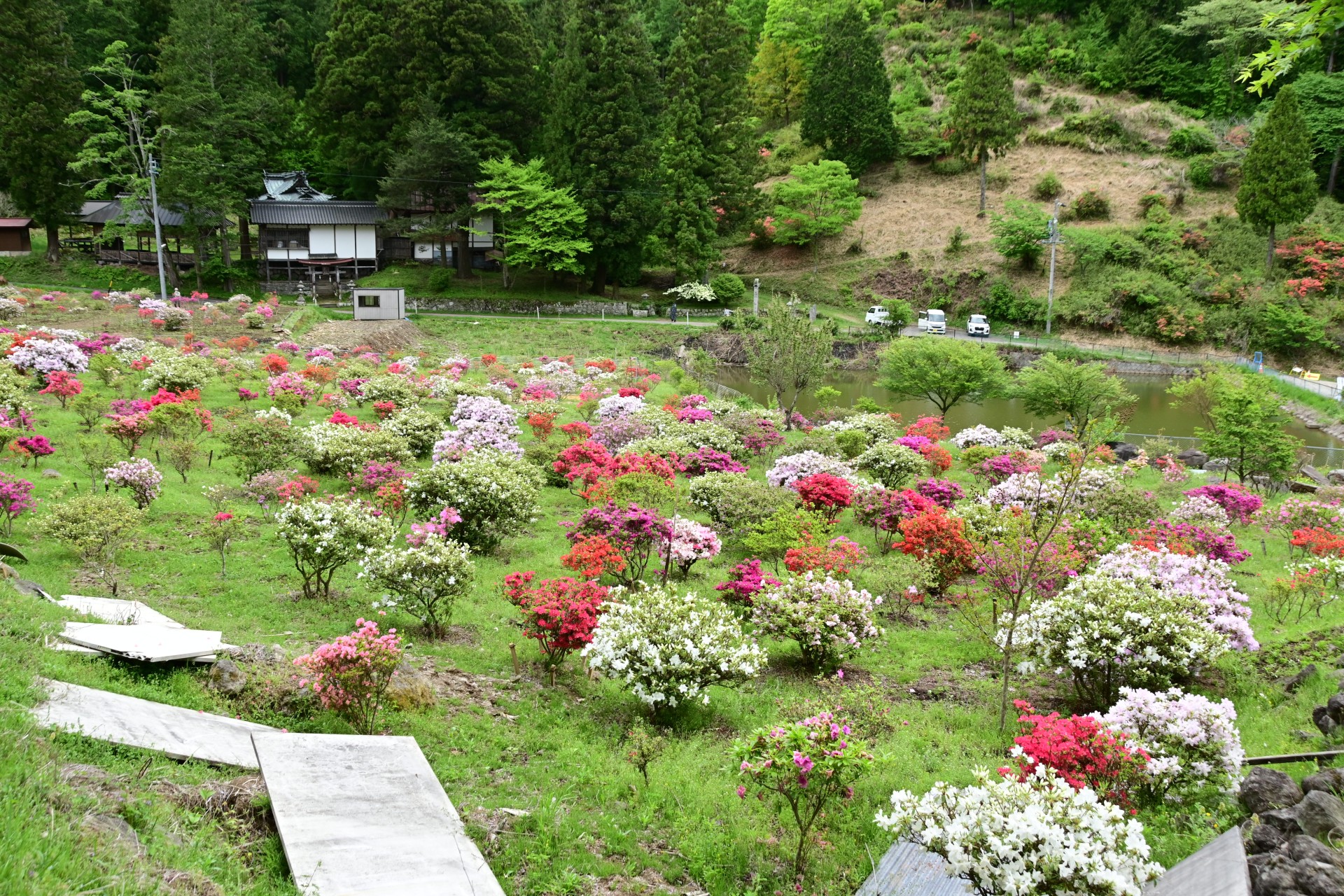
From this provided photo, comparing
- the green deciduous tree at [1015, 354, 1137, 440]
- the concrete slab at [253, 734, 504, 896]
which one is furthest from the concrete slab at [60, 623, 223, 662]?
the green deciduous tree at [1015, 354, 1137, 440]

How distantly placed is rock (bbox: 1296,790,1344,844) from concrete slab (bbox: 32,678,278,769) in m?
7.39

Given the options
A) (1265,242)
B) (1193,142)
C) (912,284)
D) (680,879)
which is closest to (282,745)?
(680,879)

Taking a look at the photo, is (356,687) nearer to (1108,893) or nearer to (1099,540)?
(1108,893)

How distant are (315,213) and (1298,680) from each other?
47167 mm

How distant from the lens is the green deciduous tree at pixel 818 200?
50250mm

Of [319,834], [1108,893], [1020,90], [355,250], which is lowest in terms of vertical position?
[319,834]

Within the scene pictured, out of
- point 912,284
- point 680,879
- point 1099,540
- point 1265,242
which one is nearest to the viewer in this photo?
point 680,879

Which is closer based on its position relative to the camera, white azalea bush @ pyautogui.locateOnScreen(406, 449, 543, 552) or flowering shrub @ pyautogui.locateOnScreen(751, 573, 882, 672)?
flowering shrub @ pyautogui.locateOnScreen(751, 573, 882, 672)

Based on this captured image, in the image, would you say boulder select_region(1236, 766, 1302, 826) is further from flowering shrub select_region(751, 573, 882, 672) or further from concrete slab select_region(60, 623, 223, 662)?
concrete slab select_region(60, 623, 223, 662)

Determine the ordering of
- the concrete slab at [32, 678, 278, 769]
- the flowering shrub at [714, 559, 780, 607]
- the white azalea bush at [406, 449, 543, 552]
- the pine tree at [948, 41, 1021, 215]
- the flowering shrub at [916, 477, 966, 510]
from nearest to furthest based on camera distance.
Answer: the concrete slab at [32, 678, 278, 769] < the flowering shrub at [714, 559, 780, 607] < the white azalea bush at [406, 449, 543, 552] < the flowering shrub at [916, 477, 966, 510] < the pine tree at [948, 41, 1021, 215]

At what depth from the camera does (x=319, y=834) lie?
5.40 m

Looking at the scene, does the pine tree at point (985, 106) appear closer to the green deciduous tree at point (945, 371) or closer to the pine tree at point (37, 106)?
the green deciduous tree at point (945, 371)

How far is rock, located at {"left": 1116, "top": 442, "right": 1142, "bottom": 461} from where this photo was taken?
942 inches

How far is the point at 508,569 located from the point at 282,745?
6.69 m
